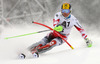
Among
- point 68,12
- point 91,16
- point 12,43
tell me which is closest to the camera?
point 68,12

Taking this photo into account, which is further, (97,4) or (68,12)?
(97,4)

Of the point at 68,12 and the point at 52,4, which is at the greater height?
the point at 52,4

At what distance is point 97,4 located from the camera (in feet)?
54.0

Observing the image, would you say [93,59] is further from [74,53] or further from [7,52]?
[7,52]

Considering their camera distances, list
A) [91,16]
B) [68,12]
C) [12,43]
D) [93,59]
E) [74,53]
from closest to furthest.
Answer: [93,59], [74,53], [68,12], [12,43], [91,16]

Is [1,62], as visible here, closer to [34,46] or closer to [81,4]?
[34,46]

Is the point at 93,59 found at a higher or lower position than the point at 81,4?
lower

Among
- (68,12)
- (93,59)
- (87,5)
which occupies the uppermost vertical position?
(87,5)

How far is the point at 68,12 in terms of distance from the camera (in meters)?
5.13

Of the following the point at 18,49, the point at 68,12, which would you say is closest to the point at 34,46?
the point at 18,49

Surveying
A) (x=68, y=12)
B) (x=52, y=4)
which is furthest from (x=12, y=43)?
(x=52, y=4)

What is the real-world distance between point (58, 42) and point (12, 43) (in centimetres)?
133

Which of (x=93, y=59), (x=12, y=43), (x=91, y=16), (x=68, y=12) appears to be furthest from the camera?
(x=91, y=16)

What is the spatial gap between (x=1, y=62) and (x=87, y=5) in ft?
42.5
